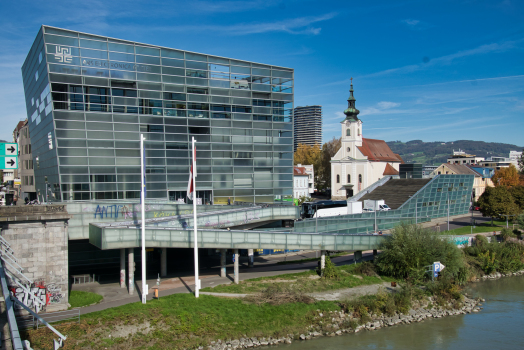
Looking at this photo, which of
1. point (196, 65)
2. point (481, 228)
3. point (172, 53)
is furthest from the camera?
point (481, 228)

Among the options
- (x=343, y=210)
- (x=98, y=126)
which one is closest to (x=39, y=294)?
(x=98, y=126)

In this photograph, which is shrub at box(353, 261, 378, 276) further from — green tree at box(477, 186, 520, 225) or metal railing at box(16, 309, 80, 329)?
green tree at box(477, 186, 520, 225)

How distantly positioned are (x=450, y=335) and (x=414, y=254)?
28.6 ft

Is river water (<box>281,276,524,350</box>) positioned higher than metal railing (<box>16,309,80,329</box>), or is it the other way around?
metal railing (<box>16,309,80,329</box>)

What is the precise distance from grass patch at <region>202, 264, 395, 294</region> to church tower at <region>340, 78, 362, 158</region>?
58223 millimetres

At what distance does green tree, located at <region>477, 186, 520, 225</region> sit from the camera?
55844mm

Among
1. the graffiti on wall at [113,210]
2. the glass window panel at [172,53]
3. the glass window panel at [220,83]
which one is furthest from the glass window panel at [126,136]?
the graffiti on wall at [113,210]

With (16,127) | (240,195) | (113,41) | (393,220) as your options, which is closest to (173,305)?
(240,195)

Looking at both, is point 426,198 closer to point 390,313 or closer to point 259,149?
point 259,149

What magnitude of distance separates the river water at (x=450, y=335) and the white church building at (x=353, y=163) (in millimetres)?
59361

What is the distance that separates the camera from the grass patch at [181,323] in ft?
70.2

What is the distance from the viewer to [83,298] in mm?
27219

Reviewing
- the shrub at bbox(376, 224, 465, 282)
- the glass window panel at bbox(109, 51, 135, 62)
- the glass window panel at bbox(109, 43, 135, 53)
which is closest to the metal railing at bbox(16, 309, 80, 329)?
the shrub at bbox(376, 224, 465, 282)

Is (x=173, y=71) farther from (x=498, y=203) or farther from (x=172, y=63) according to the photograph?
(x=498, y=203)
